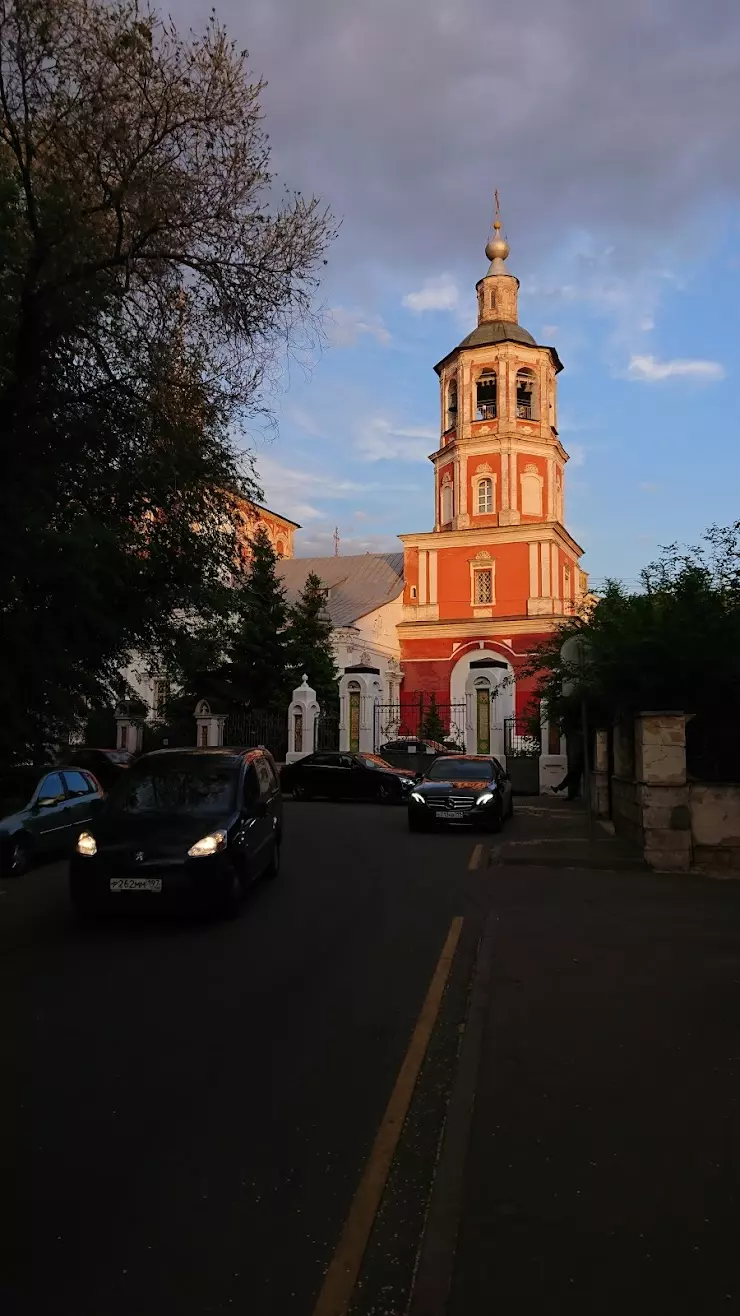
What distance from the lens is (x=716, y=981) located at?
22.2ft

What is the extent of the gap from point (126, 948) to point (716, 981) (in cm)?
478

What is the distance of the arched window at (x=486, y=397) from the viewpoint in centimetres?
4953

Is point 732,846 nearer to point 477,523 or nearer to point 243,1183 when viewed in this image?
point 243,1183

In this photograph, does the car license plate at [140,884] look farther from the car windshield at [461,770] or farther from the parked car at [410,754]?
the parked car at [410,754]

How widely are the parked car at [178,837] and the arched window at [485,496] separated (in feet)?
133

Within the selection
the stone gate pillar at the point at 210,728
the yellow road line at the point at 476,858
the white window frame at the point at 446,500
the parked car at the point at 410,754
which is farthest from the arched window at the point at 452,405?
the yellow road line at the point at 476,858

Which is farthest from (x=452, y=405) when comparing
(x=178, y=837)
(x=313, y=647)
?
(x=178, y=837)

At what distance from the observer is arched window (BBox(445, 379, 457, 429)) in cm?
5128

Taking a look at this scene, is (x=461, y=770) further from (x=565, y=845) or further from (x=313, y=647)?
(x=313, y=647)

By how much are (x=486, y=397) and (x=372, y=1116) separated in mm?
48935

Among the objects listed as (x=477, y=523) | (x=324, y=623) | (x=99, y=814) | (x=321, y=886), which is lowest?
(x=321, y=886)

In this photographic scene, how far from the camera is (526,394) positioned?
49844 millimetres

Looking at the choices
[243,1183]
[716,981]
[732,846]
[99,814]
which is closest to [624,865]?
[732,846]

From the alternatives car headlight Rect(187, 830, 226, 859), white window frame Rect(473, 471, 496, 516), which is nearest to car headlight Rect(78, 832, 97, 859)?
car headlight Rect(187, 830, 226, 859)
